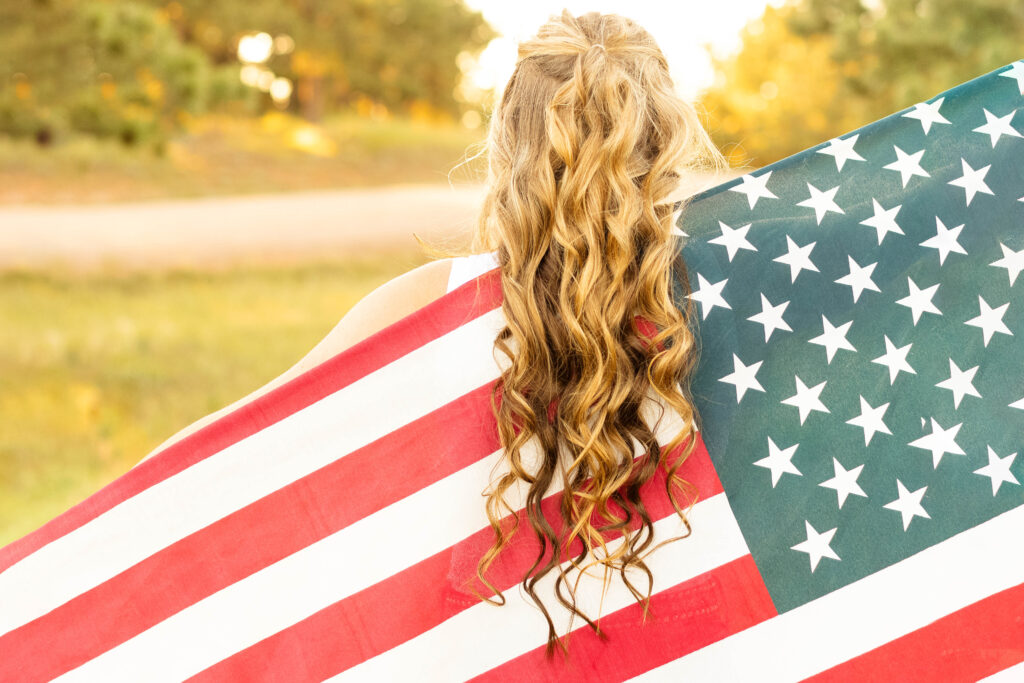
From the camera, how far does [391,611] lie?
2102 millimetres

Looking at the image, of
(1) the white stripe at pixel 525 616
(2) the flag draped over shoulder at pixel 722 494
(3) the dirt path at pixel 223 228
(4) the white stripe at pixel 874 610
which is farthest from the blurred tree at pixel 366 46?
(4) the white stripe at pixel 874 610

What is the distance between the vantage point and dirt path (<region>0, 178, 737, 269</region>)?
1157 centimetres

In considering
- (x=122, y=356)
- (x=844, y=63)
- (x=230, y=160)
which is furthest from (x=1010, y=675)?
(x=230, y=160)

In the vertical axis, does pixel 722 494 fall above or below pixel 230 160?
below

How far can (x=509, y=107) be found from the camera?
6.35 feet

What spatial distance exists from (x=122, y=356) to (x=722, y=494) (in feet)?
25.3

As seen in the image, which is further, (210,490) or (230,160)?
(230,160)

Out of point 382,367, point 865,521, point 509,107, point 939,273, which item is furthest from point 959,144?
point 382,367

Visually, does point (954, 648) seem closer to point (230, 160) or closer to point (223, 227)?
point (223, 227)

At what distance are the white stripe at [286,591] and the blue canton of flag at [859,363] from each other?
70cm

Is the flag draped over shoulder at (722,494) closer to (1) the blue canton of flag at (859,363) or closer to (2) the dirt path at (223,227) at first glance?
(1) the blue canton of flag at (859,363)

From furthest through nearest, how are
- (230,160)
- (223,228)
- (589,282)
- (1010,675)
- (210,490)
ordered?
(230,160)
(223,228)
(210,490)
(1010,675)
(589,282)

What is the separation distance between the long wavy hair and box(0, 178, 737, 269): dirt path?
8.56 metres

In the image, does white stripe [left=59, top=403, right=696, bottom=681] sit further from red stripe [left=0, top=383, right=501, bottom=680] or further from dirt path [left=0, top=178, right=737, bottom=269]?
dirt path [left=0, top=178, right=737, bottom=269]
